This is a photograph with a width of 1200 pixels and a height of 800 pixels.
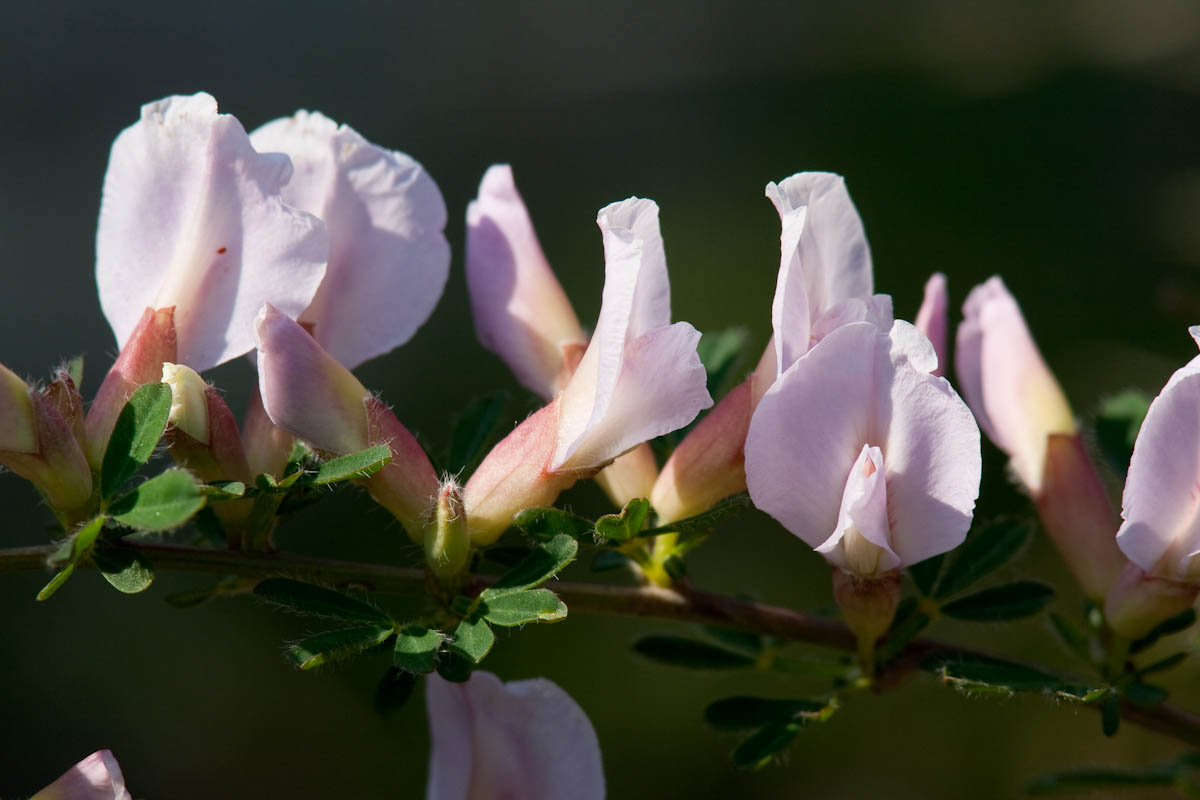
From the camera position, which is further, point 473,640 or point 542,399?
point 542,399

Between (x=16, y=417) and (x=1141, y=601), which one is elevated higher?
(x=16, y=417)

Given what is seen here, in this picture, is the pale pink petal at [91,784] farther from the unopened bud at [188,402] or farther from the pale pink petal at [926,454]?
the pale pink petal at [926,454]

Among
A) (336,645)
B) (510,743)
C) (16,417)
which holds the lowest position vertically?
(510,743)

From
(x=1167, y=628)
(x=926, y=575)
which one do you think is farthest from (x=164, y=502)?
(x=1167, y=628)

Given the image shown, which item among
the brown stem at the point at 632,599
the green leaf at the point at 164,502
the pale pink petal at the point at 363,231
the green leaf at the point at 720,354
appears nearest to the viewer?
the green leaf at the point at 164,502

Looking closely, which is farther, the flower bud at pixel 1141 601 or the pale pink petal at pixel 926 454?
the flower bud at pixel 1141 601

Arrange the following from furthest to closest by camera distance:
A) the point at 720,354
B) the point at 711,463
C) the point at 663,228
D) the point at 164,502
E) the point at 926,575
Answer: the point at 663,228
the point at 720,354
the point at 926,575
the point at 711,463
the point at 164,502

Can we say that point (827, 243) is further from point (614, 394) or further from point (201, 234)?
point (201, 234)

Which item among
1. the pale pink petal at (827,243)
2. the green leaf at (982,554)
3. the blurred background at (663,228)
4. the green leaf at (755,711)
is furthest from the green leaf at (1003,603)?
the blurred background at (663,228)
